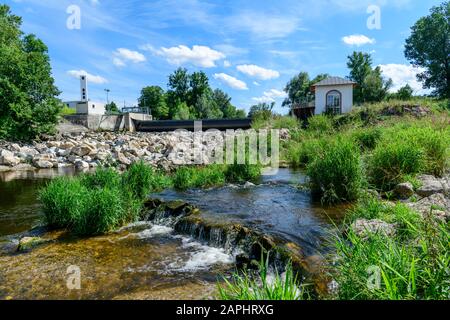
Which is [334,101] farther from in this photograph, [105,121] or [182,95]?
[182,95]

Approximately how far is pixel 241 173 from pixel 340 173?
4.36 metres

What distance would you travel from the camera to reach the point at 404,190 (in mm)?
5789

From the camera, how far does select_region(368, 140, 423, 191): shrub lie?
21.4 ft

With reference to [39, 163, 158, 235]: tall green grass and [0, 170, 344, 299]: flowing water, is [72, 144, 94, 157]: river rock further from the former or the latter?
[39, 163, 158, 235]: tall green grass

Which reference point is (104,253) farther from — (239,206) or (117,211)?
(239,206)

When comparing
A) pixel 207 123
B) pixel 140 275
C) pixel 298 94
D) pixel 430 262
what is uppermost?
pixel 298 94

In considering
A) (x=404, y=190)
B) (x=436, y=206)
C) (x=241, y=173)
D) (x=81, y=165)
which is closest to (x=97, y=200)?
(x=241, y=173)

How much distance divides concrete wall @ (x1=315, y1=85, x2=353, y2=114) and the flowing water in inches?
843

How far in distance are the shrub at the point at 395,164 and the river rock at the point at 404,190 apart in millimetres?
505

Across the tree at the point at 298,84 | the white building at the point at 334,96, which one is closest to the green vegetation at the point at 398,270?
the white building at the point at 334,96

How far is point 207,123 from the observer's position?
32906 millimetres

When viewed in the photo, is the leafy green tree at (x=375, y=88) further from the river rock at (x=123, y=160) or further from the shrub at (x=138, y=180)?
the shrub at (x=138, y=180)
